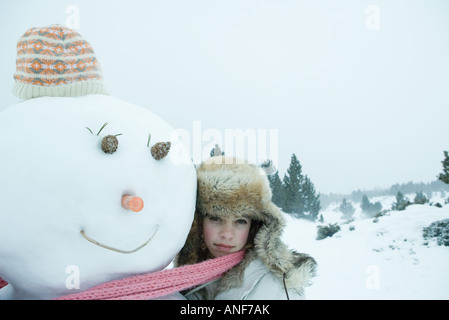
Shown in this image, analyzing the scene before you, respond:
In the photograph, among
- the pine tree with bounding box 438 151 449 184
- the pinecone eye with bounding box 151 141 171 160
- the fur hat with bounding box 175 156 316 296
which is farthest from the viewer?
the pine tree with bounding box 438 151 449 184

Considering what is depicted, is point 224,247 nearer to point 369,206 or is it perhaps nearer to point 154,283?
point 154,283

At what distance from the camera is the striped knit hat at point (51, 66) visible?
136cm

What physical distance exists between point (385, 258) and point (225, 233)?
915 centimetres

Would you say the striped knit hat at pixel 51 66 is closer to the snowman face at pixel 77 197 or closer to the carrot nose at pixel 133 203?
the snowman face at pixel 77 197

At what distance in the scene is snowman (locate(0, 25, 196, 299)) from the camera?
1166 millimetres

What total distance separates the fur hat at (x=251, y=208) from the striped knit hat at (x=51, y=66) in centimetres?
75

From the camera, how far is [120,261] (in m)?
1.28

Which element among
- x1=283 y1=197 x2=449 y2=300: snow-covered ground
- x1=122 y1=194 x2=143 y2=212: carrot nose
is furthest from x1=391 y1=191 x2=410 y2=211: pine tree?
x1=122 y1=194 x2=143 y2=212: carrot nose

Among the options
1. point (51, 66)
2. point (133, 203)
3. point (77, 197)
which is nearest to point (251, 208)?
point (133, 203)

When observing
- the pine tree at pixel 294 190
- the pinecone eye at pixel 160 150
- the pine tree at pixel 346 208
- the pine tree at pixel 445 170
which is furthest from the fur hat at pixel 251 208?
the pine tree at pixel 346 208

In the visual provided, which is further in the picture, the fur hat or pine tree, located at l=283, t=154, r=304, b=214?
pine tree, located at l=283, t=154, r=304, b=214

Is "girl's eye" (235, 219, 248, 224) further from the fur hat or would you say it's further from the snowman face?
the snowman face

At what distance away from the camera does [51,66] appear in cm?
137
